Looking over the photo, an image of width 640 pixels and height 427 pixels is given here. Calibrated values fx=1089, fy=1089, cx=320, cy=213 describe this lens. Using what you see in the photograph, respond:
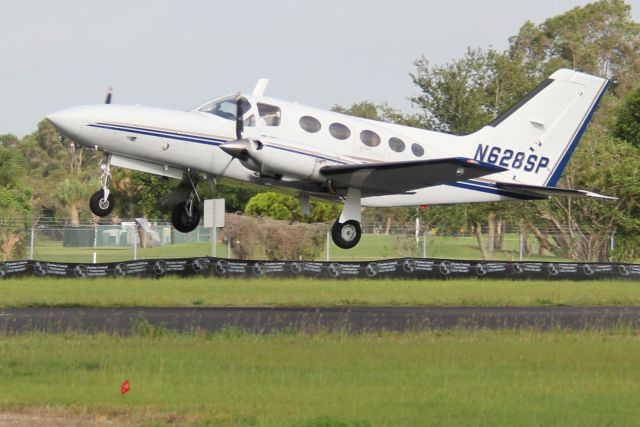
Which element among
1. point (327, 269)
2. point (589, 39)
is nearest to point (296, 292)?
point (327, 269)

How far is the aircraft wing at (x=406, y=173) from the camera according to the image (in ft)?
90.7

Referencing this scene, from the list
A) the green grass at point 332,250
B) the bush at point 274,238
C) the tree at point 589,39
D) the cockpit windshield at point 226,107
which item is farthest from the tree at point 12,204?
the tree at point 589,39

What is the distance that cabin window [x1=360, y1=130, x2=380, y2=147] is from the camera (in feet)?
95.1

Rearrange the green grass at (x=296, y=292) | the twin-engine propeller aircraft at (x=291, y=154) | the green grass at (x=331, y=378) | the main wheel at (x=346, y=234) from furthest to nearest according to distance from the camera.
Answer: the green grass at (x=296, y=292), the main wheel at (x=346, y=234), the twin-engine propeller aircraft at (x=291, y=154), the green grass at (x=331, y=378)

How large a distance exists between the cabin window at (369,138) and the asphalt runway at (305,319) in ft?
15.4

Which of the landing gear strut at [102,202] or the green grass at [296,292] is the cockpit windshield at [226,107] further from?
the green grass at [296,292]

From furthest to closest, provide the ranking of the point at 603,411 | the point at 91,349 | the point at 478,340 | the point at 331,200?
1. the point at 331,200
2. the point at 478,340
3. the point at 91,349
4. the point at 603,411

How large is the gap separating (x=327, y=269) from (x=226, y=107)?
14.6 metres

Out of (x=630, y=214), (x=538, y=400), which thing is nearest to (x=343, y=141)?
(x=538, y=400)

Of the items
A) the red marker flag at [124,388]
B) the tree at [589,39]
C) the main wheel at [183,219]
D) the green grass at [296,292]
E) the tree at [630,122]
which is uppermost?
the tree at [589,39]

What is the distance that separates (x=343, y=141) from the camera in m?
28.7

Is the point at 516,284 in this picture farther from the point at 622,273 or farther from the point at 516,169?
the point at 516,169

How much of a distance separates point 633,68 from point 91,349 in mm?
102578

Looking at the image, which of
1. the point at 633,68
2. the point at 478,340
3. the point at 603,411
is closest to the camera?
the point at 603,411
